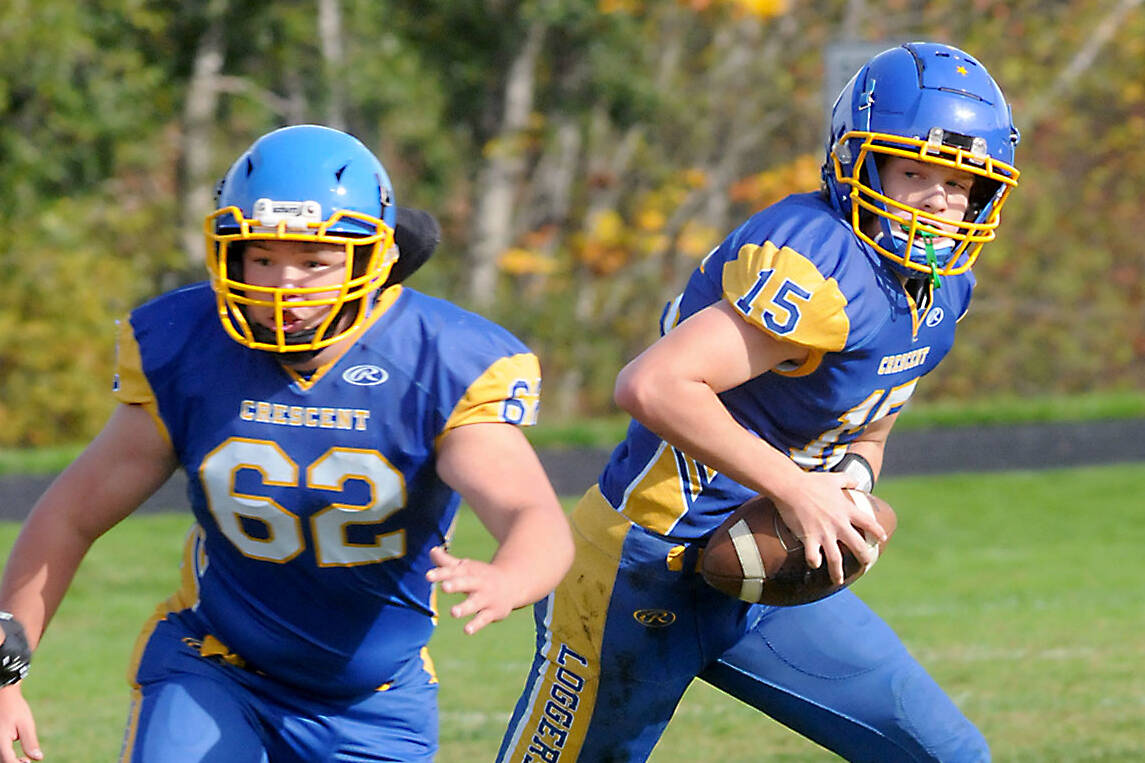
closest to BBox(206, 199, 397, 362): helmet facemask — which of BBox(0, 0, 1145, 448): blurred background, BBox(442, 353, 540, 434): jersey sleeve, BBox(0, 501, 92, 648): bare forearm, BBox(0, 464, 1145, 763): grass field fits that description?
BBox(442, 353, 540, 434): jersey sleeve

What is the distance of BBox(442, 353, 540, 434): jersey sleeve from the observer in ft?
9.83

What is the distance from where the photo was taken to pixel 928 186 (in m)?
3.39

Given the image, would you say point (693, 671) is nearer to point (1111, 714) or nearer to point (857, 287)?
point (857, 287)

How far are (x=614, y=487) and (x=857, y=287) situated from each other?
748 millimetres

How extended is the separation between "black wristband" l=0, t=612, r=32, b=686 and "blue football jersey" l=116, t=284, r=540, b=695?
395 mm

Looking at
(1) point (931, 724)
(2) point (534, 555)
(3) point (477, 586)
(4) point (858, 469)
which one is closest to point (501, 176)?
(4) point (858, 469)

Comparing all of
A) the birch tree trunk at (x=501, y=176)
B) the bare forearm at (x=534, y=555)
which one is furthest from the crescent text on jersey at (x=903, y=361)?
the birch tree trunk at (x=501, y=176)

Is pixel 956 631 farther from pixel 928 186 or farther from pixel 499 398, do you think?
pixel 499 398

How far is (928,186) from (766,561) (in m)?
0.85

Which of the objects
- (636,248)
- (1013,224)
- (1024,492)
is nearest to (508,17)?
(636,248)

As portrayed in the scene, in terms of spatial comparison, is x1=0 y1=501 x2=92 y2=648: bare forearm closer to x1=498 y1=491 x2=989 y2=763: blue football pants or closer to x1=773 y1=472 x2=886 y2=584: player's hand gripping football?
x1=498 y1=491 x2=989 y2=763: blue football pants

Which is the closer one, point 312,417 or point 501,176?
point 312,417

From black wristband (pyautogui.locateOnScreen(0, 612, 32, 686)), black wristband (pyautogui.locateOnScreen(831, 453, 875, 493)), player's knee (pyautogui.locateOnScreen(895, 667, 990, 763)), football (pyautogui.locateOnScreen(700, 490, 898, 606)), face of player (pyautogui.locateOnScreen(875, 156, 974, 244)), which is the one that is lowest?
player's knee (pyautogui.locateOnScreen(895, 667, 990, 763))

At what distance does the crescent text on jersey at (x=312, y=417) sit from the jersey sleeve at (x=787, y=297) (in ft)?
2.55
